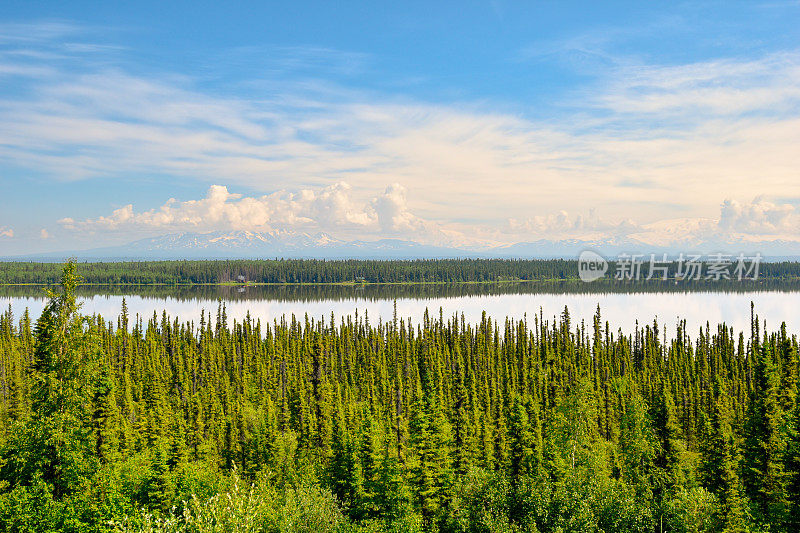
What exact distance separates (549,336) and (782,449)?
113196mm

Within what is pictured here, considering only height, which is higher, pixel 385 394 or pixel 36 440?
pixel 36 440

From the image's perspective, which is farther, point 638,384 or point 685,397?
point 638,384

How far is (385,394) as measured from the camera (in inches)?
4235

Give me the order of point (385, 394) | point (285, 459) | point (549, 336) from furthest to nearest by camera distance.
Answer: point (549, 336)
point (385, 394)
point (285, 459)

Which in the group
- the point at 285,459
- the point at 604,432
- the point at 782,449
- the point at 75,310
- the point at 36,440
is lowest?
the point at 604,432

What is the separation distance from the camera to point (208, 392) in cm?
9756

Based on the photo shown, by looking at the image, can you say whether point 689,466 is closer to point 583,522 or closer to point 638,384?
point 583,522

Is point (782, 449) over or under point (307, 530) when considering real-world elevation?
over

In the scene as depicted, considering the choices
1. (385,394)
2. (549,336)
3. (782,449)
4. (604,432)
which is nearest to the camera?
(782,449)

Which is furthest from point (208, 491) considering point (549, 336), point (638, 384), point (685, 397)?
point (549, 336)

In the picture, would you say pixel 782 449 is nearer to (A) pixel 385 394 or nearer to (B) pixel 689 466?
(B) pixel 689 466

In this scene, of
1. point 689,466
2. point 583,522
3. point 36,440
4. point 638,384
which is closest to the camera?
point 36,440

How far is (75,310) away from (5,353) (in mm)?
111809

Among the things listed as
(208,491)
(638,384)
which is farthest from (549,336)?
(208,491)
